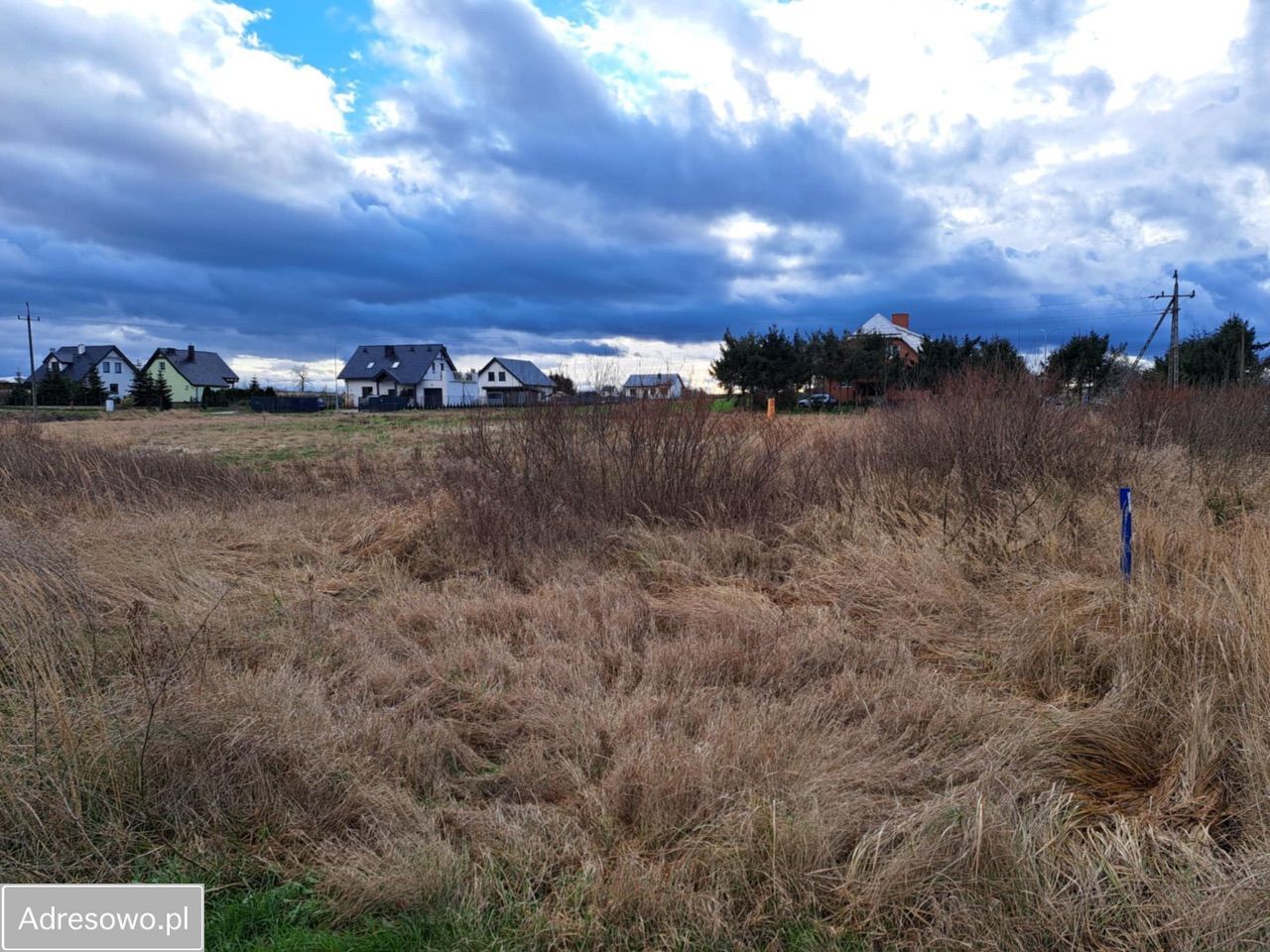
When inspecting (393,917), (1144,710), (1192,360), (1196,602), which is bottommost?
(393,917)

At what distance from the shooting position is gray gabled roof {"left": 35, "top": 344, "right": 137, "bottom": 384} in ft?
239

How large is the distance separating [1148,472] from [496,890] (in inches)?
364

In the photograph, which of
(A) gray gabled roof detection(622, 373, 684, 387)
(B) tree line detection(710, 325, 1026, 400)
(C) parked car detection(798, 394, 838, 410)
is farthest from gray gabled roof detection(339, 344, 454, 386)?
(A) gray gabled roof detection(622, 373, 684, 387)

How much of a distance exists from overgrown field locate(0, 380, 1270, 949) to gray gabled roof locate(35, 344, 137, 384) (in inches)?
3238

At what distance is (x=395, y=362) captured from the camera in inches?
2891

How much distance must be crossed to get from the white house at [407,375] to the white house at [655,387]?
6286 cm

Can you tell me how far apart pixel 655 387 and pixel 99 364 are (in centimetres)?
8344

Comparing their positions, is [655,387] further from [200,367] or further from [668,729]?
[200,367]

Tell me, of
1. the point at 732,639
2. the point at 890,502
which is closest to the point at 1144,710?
the point at 732,639

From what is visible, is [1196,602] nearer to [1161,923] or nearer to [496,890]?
[1161,923]

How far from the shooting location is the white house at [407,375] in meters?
71.4

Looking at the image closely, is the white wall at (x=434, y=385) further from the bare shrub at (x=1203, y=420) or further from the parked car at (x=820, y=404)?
the bare shrub at (x=1203, y=420)

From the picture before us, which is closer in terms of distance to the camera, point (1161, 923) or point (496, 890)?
point (1161, 923)

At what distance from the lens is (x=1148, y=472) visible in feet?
28.8
